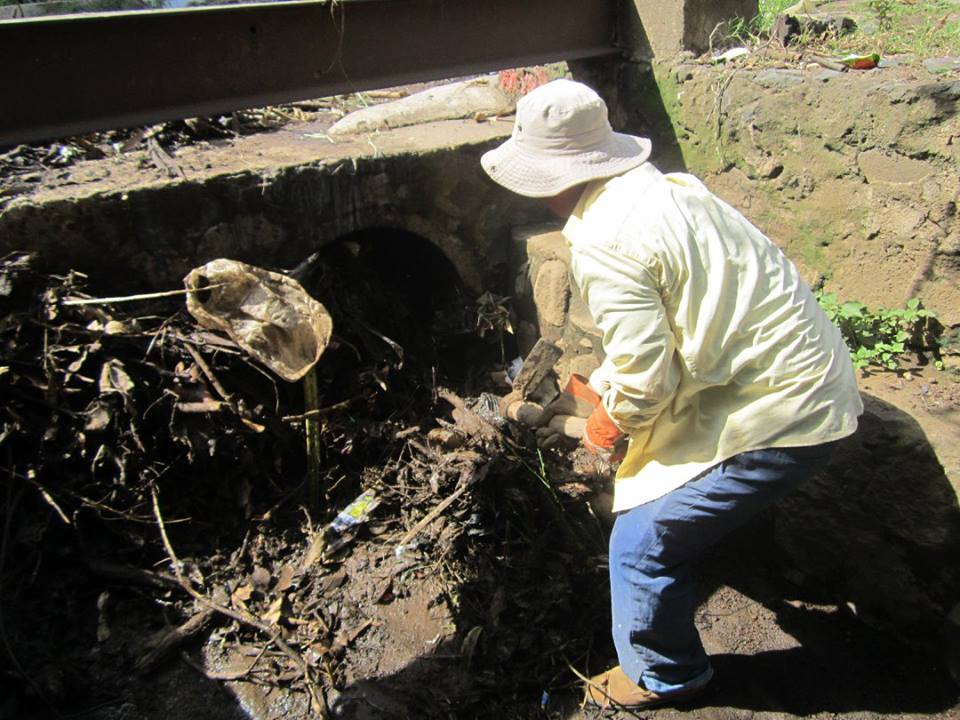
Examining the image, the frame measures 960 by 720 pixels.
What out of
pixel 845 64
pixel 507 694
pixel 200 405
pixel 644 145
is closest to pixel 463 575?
pixel 507 694

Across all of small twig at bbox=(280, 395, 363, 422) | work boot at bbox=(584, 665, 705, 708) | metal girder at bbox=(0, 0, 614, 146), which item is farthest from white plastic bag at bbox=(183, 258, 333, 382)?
work boot at bbox=(584, 665, 705, 708)

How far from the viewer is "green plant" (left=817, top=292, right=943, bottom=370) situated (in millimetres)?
3041

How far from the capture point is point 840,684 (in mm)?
2744

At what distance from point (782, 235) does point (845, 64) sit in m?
0.85

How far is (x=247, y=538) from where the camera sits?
3.19 m

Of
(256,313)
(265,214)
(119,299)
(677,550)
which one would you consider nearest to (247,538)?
(256,313)

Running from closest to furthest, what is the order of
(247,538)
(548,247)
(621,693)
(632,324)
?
(632,324)
(621,693)
(247,538)
(548,247)

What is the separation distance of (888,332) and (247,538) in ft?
9.79

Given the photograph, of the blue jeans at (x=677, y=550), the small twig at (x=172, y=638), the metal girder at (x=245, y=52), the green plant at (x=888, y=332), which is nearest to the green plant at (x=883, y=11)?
the metal girder at (x=245, y=52)

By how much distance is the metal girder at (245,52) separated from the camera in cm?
285

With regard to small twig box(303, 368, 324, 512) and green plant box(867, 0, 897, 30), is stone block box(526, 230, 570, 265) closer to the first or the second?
small twig box(303, 368, 324, 512)

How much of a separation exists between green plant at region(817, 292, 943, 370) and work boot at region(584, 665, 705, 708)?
5.22 ft

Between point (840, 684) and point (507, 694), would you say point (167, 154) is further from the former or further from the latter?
point (840, 684)

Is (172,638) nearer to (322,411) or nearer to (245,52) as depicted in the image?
(322,411)
